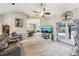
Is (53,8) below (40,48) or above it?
above

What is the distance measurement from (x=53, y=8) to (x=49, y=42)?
0.65 metres

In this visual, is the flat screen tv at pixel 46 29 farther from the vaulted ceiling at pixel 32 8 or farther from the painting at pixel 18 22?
the painting at pixel 18 22

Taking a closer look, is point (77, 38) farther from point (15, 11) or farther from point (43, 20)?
point (15, 11)

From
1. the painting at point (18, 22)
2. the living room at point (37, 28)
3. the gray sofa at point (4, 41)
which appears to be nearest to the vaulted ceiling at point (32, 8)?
the living room at point (37, 28)

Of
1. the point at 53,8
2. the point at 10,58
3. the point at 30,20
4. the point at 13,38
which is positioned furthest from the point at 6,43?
the point at 53,8

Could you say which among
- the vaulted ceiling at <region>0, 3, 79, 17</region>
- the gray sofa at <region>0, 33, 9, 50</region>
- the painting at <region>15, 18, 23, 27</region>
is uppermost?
the vaulted ceiling at <region>0, 3, 79, 17</region>

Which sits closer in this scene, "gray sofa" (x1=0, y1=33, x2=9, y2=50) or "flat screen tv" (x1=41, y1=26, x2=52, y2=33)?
"gray sofa" (x1=0, y1=33, x2=9, y2=50)

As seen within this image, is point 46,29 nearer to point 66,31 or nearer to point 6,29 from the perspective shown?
point 66,31

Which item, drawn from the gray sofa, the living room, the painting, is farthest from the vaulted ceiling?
the gray sofa

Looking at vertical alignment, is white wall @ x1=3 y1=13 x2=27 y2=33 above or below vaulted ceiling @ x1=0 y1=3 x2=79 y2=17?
below

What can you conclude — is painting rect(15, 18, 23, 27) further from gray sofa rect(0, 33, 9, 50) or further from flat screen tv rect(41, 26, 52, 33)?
flat screen tv rect(41, 26, 52, 33)

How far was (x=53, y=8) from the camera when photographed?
218 cm

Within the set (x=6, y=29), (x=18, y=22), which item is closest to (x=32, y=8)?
(x=18, y=22)

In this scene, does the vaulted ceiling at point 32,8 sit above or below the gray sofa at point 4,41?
above
